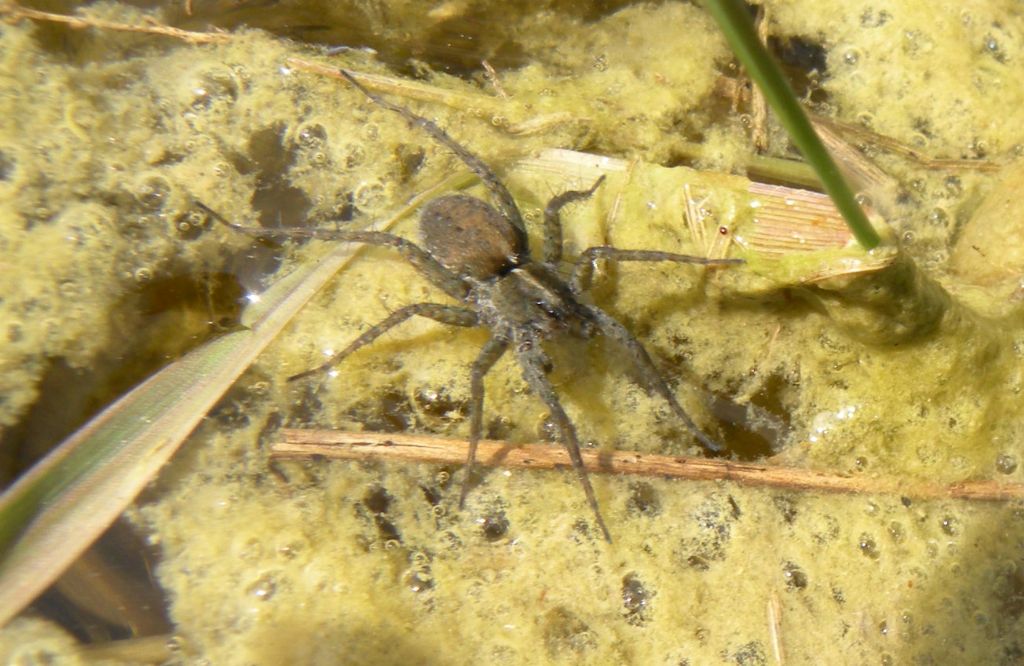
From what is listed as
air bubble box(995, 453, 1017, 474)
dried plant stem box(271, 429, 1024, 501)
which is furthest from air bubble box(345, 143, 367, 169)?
air bubble box(995, 453, 1017, 474)

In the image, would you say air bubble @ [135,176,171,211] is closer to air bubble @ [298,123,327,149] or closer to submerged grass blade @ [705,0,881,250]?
air bubble @ [298,123,327,149]

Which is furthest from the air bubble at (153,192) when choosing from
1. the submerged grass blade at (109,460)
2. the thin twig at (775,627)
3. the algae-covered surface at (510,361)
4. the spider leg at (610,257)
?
the thin twig at (775,627)

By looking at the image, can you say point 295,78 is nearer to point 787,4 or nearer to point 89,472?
point 89,472

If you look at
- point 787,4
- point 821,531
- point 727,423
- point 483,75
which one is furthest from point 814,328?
point 483,75

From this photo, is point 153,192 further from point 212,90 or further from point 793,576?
point 793,576

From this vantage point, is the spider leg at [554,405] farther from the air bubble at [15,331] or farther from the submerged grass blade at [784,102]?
the air bubble at [15,331]
